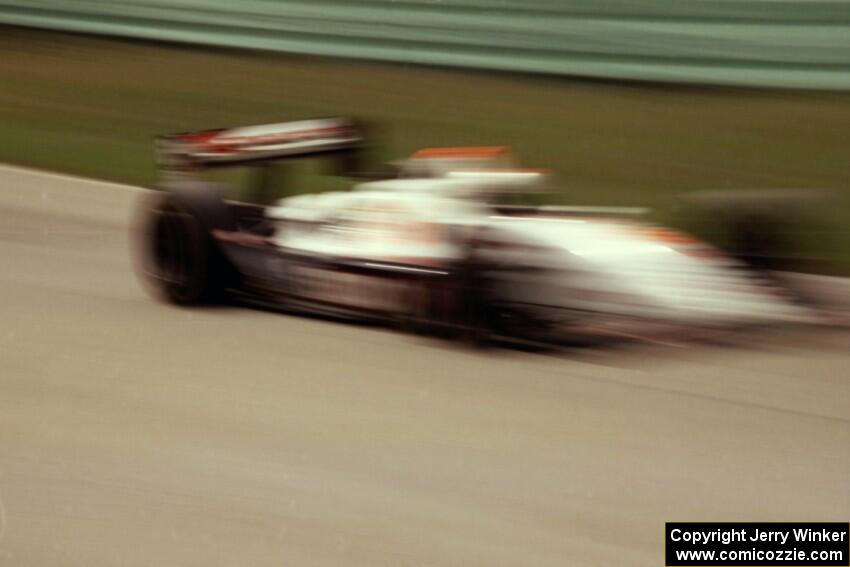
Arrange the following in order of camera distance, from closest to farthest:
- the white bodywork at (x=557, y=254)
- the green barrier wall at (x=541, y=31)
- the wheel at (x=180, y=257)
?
the white bodywork at (x=557, y=254) → the wheel at (x=180, y=257) → the green barrier wall at (x=541, y=31)

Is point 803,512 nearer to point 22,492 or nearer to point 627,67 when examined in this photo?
point 22,492

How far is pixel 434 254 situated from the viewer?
5.64 meters

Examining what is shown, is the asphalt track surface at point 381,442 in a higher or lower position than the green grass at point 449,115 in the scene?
lower

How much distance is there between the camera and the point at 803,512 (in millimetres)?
3988

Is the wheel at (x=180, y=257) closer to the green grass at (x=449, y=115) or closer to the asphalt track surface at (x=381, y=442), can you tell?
the asphalt track surface at (x=381, y=442)

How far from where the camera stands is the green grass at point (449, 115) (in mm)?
9406

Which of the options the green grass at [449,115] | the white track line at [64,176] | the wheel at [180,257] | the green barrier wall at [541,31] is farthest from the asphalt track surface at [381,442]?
the green barrier wall at [541,31]

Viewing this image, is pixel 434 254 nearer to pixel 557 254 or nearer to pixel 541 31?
pixel 557 254

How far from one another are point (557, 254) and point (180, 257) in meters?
1.85

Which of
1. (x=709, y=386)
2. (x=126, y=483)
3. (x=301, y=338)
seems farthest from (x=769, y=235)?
(x=126, y=483)

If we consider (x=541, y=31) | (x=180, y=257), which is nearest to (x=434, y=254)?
(x=180, y=257)

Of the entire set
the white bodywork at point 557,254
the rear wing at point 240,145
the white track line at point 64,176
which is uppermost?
the white track line at point 64,176

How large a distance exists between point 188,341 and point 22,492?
179cm

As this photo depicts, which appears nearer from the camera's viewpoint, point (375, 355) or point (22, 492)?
point (22, 492)
